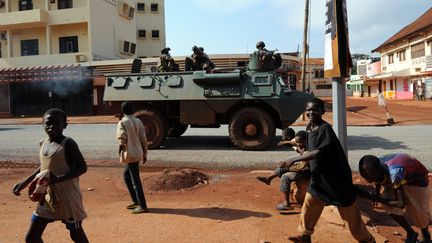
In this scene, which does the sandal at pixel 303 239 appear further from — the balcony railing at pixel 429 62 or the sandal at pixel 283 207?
the balcony railing at pixel 429 62

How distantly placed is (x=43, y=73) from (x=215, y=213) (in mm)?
25910

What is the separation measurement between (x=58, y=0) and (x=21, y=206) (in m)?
29.0

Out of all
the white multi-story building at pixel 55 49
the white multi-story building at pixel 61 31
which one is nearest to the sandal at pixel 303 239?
the white multi-story building at pixel 55 49

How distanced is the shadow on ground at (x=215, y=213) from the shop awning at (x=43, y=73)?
23903 mm

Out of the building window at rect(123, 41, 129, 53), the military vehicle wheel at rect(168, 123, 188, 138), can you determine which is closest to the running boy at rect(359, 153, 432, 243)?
the military vehicle wheel at rect(168, 123, 188, 138)

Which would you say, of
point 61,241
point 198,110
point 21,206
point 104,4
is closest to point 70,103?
point 104,4

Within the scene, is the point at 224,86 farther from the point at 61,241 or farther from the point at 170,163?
the point at 61,241

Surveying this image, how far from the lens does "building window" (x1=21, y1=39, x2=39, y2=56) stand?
3162cm

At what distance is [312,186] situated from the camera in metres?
3.68

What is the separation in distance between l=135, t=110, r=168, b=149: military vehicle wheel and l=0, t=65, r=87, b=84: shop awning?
18.2 m

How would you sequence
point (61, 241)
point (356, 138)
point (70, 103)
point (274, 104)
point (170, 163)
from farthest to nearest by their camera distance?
point (70, 103)
point (356, 138)
point (274, 104)
point (170, 163)
point (61, 241)

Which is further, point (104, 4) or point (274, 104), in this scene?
point (104, 4)

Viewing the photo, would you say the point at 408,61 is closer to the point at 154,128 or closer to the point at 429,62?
the point at 429,62

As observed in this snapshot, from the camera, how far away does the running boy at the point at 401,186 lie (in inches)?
140
